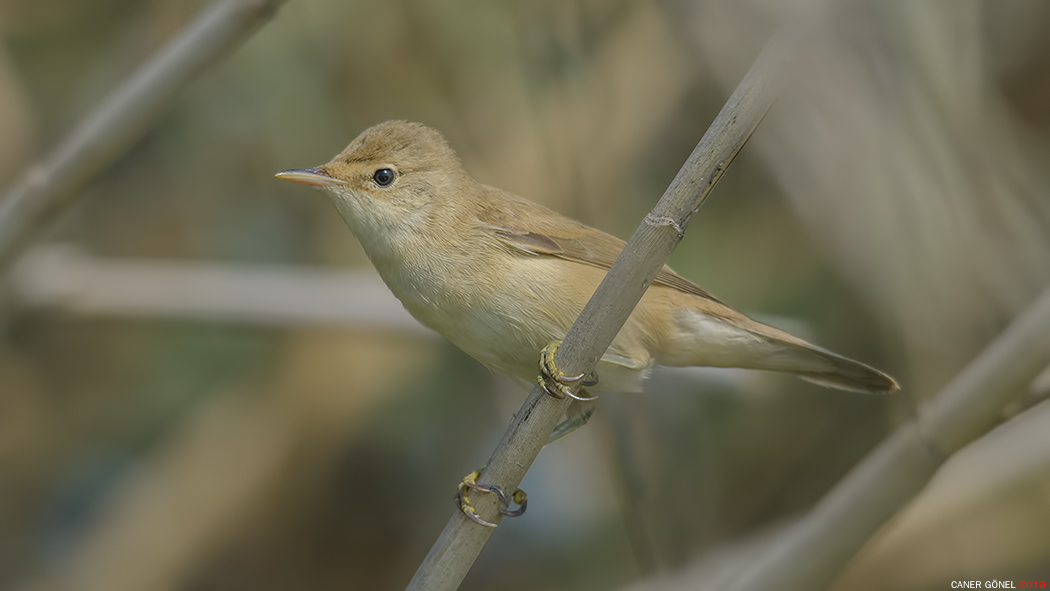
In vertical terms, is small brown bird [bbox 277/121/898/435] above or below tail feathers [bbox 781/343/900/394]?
below

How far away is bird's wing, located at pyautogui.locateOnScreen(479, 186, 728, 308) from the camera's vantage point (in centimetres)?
244

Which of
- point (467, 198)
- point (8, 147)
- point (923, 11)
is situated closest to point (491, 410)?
point (467, 198)

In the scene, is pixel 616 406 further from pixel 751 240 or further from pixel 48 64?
pixel 48 64

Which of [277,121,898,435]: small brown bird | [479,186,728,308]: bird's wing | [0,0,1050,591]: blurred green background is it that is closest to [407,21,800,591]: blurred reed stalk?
[277,121,898,435]: small brown bird

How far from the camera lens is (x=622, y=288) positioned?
1.61 metres

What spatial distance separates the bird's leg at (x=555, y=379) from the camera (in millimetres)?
1768

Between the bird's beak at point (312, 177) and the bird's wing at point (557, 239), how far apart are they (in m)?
0.44

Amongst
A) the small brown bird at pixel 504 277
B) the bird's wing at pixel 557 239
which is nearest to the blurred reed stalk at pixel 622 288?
the small brown bird at pixel 504 277

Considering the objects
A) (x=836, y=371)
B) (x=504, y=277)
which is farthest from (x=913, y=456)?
(x=504, y=277)

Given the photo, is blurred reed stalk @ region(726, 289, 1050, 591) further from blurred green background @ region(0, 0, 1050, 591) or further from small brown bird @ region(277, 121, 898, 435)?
blurred green background @ region(0, 0, 1050, 591)

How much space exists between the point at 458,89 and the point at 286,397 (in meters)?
1.54

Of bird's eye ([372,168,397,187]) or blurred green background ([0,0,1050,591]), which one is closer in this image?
bird's eye ([372,168,397,187])

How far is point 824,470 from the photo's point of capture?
335 cm

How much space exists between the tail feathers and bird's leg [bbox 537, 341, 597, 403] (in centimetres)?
71
